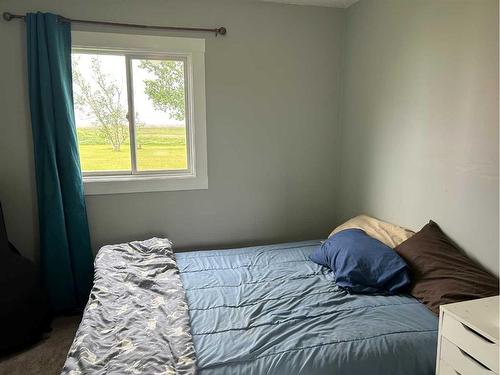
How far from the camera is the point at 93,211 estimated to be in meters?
2.73

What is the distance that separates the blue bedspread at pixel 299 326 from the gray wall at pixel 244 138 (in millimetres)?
785

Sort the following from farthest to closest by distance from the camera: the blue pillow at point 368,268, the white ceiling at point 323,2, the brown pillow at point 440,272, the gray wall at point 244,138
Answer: the white ceiling at point 323,2, the gray wall at point 244,138, the blue pillow at point 368,268, the brown pillow at point 440,272

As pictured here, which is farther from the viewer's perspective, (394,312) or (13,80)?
(13,80)

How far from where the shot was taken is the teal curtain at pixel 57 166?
2.40 metres

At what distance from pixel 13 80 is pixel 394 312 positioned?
281 cm

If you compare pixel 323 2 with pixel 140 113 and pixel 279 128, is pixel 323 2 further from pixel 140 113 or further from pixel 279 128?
pixel 140 113

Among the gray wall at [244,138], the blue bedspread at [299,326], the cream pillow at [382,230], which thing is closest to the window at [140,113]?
the gray wall at [244,138]

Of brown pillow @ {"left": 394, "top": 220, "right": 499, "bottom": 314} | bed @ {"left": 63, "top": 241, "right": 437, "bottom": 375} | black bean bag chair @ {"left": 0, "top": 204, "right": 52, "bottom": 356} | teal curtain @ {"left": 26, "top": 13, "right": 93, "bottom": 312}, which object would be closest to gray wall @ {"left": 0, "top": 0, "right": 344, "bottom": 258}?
teal curtain @ {"left": 26, "top": 13, "right": 93, "bottom": 312}

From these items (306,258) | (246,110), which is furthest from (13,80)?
(306,258)

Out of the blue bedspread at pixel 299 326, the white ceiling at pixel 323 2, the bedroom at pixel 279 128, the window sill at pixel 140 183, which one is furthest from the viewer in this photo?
the white ceiling at pixel 323 2

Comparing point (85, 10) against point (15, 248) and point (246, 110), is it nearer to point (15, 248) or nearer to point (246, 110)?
point (246, 110)

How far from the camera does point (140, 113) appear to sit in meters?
2.80

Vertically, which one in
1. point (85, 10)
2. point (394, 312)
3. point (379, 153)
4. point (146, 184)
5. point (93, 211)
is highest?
point (85, 10)

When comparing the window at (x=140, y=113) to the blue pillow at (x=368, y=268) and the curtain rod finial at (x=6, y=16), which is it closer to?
the curtain rod finial at (x=6, y=16)
